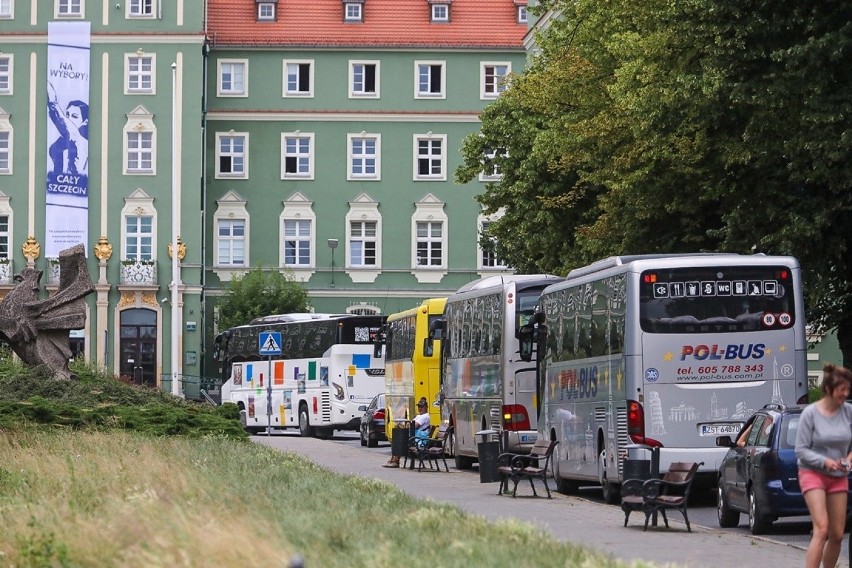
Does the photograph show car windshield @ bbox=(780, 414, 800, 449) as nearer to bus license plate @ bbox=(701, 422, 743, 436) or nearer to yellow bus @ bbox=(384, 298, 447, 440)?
bus license plate @ bbox=(701, 422, 743, 436)

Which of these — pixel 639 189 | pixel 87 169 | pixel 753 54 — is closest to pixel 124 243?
pixel 87 169

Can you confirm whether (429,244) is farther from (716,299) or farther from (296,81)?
(716,299)

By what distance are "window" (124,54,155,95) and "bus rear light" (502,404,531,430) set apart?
53.7 meters

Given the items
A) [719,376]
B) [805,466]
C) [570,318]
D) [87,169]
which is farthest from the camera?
[87,169]

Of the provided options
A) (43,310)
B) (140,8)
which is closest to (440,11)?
(140,8)

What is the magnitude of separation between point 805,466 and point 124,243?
7143cm

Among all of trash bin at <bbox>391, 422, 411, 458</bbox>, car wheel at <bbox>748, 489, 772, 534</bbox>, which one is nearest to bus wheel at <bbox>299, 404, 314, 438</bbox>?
trash bin at <bbox>391, 422, 411, 458</bbox>

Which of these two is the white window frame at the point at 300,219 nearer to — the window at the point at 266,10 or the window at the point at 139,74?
A: the window at the point at 266,10

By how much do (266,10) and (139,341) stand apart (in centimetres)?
1852

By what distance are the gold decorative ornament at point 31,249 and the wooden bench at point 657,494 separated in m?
64.7

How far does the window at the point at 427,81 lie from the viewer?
8881 centimetres

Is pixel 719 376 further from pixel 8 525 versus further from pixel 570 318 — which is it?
pixel 8 525

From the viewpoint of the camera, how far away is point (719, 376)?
24328 mm

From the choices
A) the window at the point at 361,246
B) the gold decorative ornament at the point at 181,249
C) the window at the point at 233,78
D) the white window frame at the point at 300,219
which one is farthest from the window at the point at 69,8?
the window at the point at 361,246
